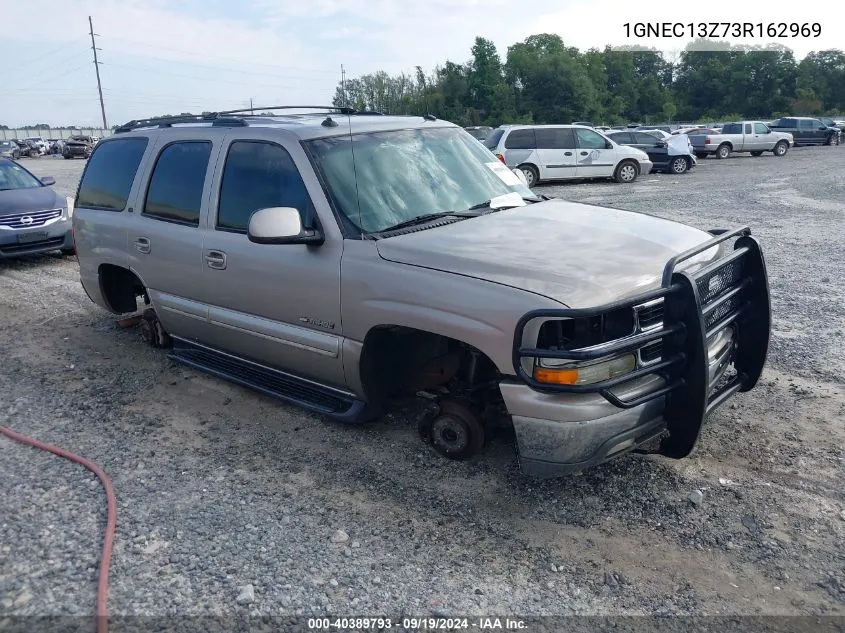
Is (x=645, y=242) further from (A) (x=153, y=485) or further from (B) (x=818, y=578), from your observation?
(A) (x=153, y=485)

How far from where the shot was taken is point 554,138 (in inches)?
786

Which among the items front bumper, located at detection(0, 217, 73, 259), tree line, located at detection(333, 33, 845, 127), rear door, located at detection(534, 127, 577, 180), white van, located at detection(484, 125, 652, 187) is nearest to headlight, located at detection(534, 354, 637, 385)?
front bumper, located at detection(0, 217, 73, 259)

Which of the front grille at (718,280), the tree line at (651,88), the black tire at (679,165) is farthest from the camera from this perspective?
the tree line at (651,88)

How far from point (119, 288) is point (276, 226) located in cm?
299

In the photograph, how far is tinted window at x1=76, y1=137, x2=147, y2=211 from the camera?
18.0 ft

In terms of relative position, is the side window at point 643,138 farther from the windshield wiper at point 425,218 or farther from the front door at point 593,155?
the windshield wiper at point 425,218

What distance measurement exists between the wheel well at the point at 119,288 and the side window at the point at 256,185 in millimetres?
1829

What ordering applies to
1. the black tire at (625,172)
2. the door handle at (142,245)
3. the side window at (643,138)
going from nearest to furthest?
the door handle at (142,245) → the black tire at (625,172) → the side window at (643,138)

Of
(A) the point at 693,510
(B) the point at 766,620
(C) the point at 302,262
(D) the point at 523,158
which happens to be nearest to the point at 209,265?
(C) the point at 302,262

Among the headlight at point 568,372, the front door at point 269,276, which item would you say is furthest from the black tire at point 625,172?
the headlight at point 568,372

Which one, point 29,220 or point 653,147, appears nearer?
point 29,220

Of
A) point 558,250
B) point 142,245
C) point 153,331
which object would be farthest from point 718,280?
point 153,331

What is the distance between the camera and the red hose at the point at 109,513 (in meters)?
2.81

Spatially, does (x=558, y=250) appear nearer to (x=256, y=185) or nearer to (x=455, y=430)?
(x=455, y=430)
